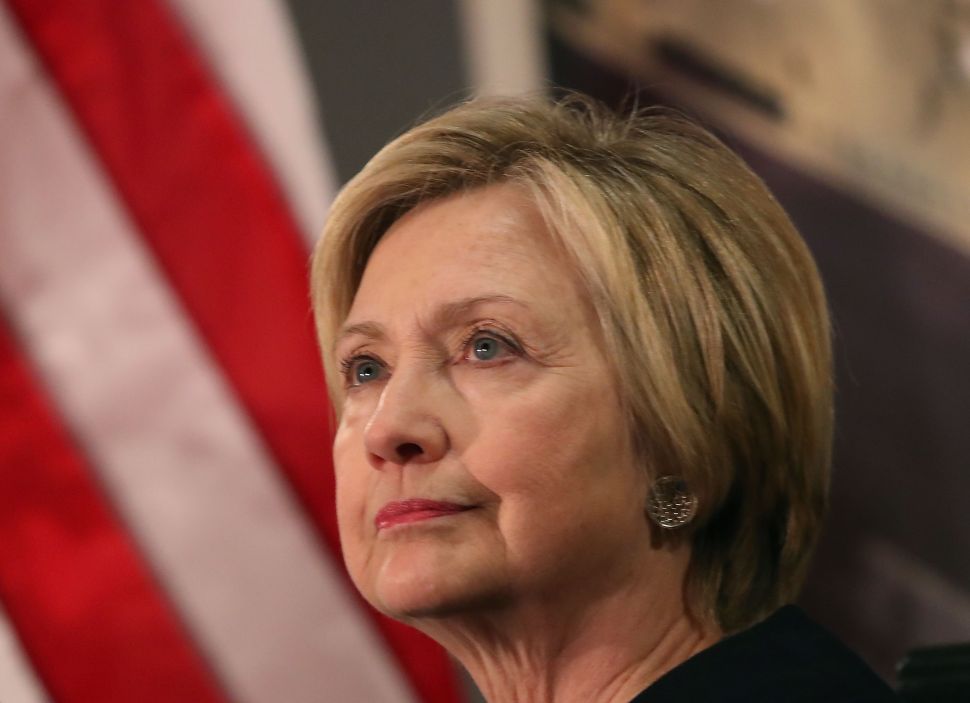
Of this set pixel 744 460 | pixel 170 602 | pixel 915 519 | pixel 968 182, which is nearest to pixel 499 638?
pixel 744 460

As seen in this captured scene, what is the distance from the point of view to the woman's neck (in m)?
1.29

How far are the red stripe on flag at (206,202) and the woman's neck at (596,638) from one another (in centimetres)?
66

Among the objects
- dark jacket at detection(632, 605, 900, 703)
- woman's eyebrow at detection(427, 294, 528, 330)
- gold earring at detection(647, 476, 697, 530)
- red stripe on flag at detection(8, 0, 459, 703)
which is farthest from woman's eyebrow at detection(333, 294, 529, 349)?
red stripe on flag at detection(8, 0, 459, 703)

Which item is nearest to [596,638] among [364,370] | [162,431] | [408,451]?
[408,451]

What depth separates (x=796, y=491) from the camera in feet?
4.51

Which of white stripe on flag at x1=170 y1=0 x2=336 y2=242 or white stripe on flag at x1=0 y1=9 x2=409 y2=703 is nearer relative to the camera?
white stripe on flag at x1=0 y1=9 x2=409 y2=703

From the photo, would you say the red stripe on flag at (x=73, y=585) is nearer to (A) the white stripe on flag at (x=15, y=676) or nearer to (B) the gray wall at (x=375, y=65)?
(A) the white stripe on flag at (x=15, y=676)

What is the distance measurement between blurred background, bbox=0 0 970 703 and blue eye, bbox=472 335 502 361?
2.44ft

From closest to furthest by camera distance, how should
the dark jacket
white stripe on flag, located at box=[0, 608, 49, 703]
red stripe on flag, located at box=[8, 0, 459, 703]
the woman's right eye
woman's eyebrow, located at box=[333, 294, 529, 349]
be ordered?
the dark jacket
woman's eyebrow, located at box=[333, 294, 529, 349]
the woman's right eye
white stripe on flag, located at box=[0, 608, 49, 703]
red stripe on flag, located at box=[8, 0, 459, 703]

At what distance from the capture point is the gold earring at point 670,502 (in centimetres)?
128

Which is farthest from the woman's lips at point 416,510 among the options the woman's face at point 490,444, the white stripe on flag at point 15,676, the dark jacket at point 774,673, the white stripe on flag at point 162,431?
the white stripe on flag at point 15,676

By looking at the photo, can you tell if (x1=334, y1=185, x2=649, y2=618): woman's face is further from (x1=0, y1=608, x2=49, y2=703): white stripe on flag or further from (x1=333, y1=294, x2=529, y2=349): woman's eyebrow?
(x1=0, y1=608, x2=49, y2=703): white stripe on flag

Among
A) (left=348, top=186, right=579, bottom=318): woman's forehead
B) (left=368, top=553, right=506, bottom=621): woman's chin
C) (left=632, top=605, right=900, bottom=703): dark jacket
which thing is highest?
(left=348, top=186, right=579, bottom=318): woman's forehead

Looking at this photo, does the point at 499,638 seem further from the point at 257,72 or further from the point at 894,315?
the point at 257,72
